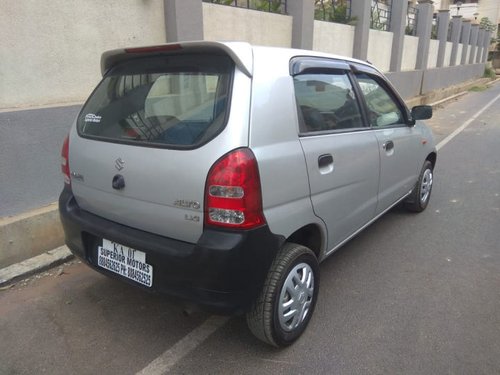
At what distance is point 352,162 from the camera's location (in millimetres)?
2861

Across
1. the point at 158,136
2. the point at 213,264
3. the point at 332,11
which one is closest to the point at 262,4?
the point at 332,11

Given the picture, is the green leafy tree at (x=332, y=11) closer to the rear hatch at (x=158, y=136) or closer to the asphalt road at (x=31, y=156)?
the asphalt road at (x=31, y=156)

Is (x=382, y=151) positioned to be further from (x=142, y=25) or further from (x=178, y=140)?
(x=142, y=25)

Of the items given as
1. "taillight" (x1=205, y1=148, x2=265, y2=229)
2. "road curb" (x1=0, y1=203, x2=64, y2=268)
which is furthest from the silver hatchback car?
"road curb" (x1=0, y1=203, x2=64, y2=268)

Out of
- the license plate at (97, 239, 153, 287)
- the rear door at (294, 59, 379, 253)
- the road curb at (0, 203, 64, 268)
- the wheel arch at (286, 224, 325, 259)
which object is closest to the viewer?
the license plate at (97, 239, 153, 287)

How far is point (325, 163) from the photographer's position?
256 centimetres

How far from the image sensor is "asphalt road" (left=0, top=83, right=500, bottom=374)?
2377mm

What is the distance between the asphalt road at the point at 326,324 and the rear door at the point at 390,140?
1.87ft

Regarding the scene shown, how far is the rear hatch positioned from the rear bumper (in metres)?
0.08

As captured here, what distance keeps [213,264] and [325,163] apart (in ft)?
3.26

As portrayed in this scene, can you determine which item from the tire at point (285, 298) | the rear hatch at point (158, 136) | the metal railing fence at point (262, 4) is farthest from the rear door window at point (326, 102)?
the metal railing fence at point (262, 4)

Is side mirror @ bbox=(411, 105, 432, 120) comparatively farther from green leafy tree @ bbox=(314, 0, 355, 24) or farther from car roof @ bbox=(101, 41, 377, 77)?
green leafy tree @ bbox=(314, 0, 355, 24)

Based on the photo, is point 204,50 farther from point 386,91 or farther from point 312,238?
point 386,91

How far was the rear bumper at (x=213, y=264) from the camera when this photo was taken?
6.70 ft
